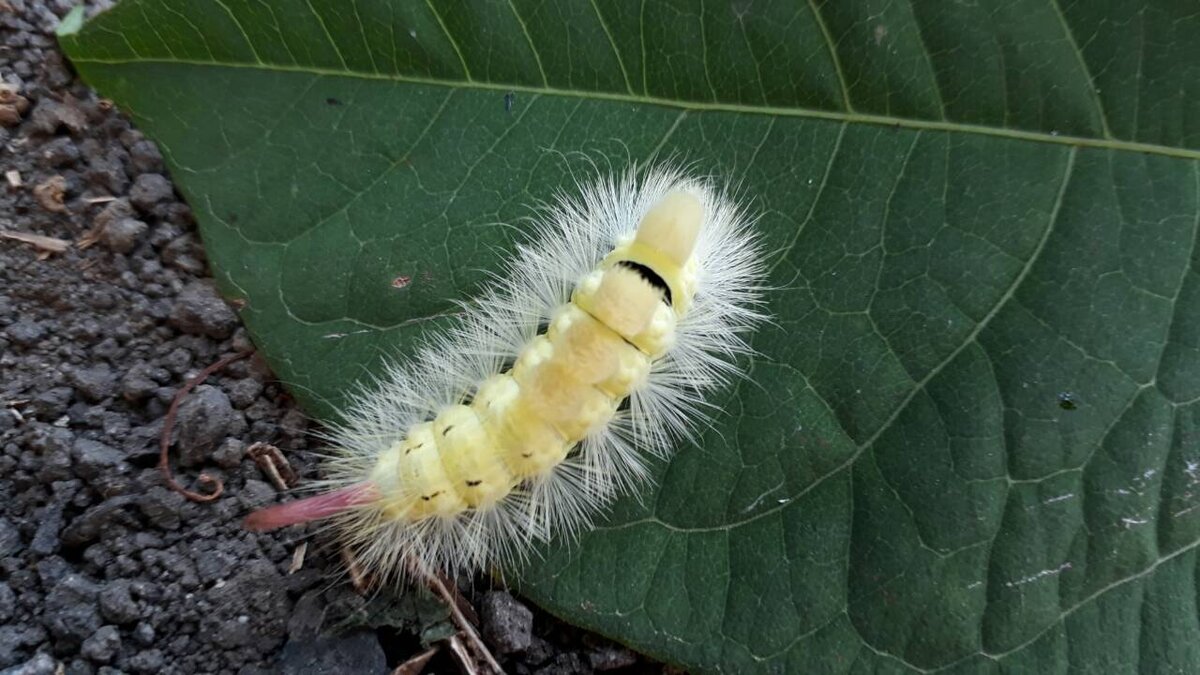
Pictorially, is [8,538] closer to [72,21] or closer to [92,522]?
[92,522]

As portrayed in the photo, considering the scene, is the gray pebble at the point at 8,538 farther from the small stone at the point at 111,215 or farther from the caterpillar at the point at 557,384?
the small stone at the point at 111,215

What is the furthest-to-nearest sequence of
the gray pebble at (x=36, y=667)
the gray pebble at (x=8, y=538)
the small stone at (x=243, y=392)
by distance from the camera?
1. the small stone at (x=243, y=392)
2. the gray pebble at (x=8, y=538)
3. the gray pebble at (x=36, y=667)

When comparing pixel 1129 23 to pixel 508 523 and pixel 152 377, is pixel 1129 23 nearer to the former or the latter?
pixel 508 523

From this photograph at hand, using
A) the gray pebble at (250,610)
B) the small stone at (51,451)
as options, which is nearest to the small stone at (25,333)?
the small stone at (51,451)

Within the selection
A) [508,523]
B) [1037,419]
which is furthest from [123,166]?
[1037,419]

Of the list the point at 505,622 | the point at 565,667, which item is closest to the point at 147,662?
the point at 505,622

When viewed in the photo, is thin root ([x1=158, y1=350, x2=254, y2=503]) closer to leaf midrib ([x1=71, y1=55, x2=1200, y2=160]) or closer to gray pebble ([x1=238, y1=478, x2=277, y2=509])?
gray pebble ([x1=238, y1=478, x2=277, y2=509])

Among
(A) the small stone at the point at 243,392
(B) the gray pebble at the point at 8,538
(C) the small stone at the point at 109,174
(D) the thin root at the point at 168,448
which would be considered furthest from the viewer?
(C) the small stone at the point at 109,174
